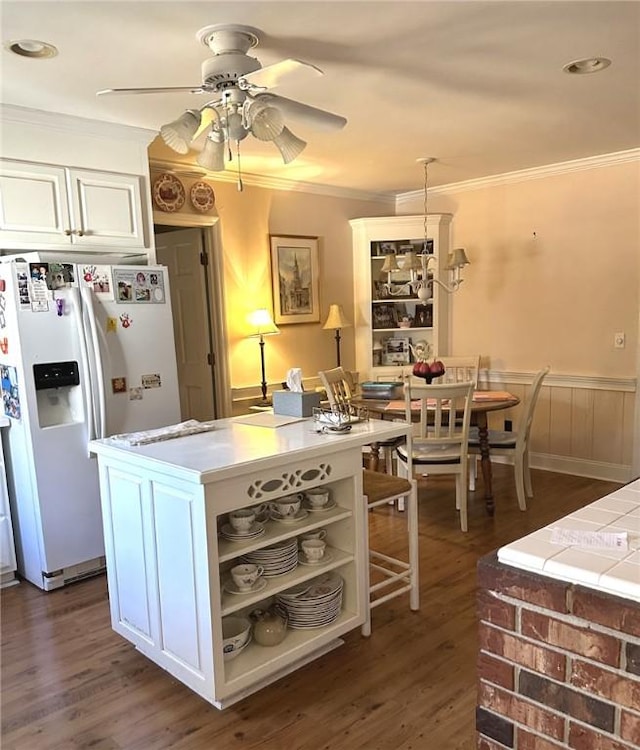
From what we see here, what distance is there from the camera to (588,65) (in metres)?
2.66

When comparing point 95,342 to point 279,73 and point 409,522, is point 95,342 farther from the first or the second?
point 409,522

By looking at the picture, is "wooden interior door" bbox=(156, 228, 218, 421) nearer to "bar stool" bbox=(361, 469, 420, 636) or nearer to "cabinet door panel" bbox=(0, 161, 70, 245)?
"cabinet door panel" bbox=(0, 161, 70, 245)

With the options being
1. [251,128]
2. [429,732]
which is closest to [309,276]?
[251,128]

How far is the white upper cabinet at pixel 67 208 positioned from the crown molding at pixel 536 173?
2.93m

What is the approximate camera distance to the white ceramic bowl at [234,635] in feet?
7.07

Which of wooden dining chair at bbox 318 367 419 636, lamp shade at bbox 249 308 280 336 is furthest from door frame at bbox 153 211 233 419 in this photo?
wooden dining chair at bbox 318 367 419 636

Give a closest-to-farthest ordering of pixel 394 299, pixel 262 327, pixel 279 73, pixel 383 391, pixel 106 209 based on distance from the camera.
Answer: pixel 279 73, pixel 106 209, pixel 383 391, pixel 262 327, pixel 394 299

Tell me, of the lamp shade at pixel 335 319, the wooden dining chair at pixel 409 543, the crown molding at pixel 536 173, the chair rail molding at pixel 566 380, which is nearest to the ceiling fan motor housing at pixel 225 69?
the wooden dining chair at pixel 409 543

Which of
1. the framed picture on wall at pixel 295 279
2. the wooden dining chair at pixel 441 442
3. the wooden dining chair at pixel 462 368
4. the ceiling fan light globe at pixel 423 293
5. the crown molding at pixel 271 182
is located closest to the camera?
the wooden dining chair at pixel 441 442

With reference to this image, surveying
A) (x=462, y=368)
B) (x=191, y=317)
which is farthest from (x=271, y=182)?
(x=462, y=368)

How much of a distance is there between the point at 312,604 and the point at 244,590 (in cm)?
33

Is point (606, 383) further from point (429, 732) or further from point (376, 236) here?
point (429, 732)

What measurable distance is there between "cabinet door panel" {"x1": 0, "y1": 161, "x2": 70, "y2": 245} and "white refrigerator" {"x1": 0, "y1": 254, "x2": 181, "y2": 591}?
169 millimetres

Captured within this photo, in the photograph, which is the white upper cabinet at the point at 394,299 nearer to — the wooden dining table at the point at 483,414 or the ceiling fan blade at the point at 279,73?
the wooden dining table at the point at 483,414
